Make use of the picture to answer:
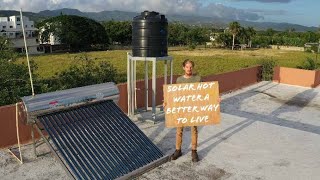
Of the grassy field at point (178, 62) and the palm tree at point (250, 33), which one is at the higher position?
the palm tree at point (250, 33)

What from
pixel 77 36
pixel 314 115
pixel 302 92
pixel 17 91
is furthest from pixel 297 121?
pixel 77 36

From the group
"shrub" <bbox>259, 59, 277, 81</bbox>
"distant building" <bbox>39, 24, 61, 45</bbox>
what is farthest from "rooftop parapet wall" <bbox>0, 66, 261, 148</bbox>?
"distant building" <bbox>39, 24, 61, 45</bbox>

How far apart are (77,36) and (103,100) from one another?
207ft

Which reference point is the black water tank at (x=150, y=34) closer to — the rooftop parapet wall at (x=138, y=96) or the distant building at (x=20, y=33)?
the rooftop parapet wall at (x=138, y=96)

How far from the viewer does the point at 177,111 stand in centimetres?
697

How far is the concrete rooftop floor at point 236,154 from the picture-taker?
263 inches

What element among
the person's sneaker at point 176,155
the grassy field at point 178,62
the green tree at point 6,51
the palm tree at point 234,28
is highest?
the palm tree at point 234,28

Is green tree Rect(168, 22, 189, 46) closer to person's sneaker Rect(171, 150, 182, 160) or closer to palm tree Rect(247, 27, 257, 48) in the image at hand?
palm tree Rect(247, 27, 257, 48)

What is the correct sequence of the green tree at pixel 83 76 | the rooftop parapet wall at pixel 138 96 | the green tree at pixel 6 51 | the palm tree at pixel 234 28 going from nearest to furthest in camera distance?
the rooftop parapet wall at pixel 138 96 < the green tree at pixel 6 51 < the green tree at pixel 83 76 < the palm tree at pixel 234 28

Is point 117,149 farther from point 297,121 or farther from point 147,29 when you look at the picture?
point 297,121

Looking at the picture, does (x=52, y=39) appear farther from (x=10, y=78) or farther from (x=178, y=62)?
(x=10, y=78)

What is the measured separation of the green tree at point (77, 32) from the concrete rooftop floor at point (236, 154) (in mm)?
60397

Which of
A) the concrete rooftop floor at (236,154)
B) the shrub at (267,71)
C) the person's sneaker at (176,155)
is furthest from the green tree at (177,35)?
the person's sneaker at (176,155)

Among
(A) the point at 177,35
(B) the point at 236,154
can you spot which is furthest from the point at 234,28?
(B) the point at 236,154
